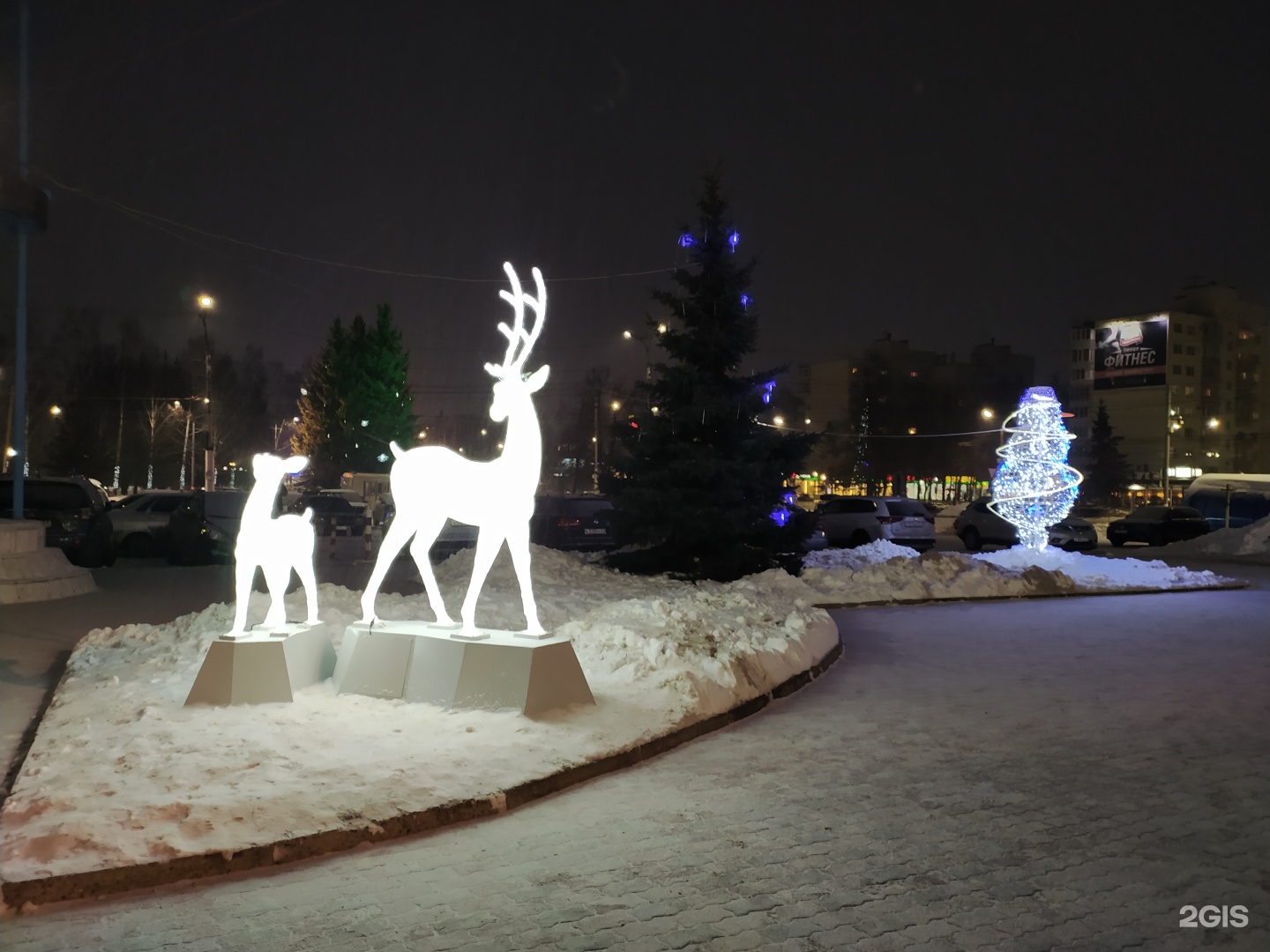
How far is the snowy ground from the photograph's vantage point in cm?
535

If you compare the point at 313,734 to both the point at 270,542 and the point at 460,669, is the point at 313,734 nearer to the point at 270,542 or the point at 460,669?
the point at 460,669

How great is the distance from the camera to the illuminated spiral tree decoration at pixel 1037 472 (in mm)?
22969

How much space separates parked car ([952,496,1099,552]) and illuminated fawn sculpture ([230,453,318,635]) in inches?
932

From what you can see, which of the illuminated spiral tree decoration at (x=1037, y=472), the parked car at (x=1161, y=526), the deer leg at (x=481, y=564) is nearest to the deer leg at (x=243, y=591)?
the deer leg at (x=481, y=564)

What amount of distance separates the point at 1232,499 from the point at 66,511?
37.4m

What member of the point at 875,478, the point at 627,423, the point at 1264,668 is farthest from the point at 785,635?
the point at 875,478

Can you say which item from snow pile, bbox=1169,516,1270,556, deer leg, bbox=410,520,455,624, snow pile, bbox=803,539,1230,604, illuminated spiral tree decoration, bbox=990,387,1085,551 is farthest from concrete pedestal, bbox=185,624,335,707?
snow pile, bbox=1169,516,1270,556

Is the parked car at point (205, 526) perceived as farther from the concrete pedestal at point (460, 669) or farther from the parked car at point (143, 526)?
the concrete pedestal at point (460, 669)

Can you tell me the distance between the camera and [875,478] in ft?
239

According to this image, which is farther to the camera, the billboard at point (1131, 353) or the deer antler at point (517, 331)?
the billboard at point (1131, 353)

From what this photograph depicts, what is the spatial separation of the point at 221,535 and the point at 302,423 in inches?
2240

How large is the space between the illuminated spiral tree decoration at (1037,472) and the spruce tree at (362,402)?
4720 cm

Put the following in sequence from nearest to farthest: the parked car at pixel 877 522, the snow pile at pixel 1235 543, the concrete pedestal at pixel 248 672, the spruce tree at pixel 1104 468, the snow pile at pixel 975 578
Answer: the concrete pedestal at pixel 248 672 < the snow pile at pixel 975 578 < the snow pile at pixel 1235 543 < the parked car at pixel 877 522 < the spruce tree at pixel 1104 468

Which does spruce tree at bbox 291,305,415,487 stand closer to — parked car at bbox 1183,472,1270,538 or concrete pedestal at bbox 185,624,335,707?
parked car at bbox 1183,472,1270,538
